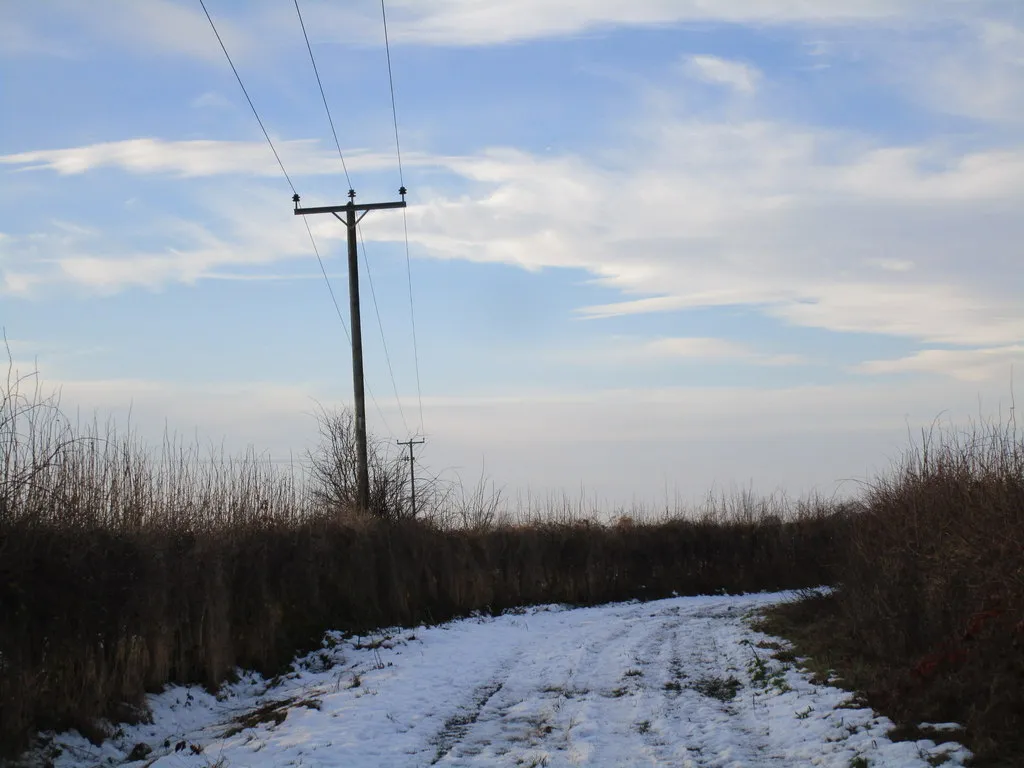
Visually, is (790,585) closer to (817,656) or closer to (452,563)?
(452,563)

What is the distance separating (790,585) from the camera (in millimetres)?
37750

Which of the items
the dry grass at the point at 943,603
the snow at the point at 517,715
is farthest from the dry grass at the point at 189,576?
the dry grass at the point at 943,603

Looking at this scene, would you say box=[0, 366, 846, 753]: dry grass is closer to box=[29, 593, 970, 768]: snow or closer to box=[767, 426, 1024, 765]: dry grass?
box=[29, 593, 970, 768]: snow

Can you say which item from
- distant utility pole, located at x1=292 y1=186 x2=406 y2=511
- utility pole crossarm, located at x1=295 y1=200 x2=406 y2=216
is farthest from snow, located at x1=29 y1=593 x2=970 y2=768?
utility pole crossarm, located at x1=295 y1=200 x2=406 y2=216

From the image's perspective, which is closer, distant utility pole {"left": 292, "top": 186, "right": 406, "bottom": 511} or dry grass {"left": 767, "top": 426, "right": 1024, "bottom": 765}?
dry grass {"left": 767, "top": 426, "right": 1024, "bottom": 765}

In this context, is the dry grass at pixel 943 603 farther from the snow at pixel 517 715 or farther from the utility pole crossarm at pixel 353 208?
the utility pole crossarm at pixel 353 208

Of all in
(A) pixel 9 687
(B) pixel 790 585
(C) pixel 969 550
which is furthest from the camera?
(B) pixel 790 585

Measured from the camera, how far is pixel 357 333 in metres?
23.8

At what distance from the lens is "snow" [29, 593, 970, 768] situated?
29.0 ft

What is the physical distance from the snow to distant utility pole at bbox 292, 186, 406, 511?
6.74 metres

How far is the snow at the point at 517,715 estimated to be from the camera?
8836mm

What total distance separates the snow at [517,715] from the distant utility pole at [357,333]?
6.74 m

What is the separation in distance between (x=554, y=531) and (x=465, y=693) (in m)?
19.2

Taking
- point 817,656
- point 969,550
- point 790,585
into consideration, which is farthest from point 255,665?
point 790,585
